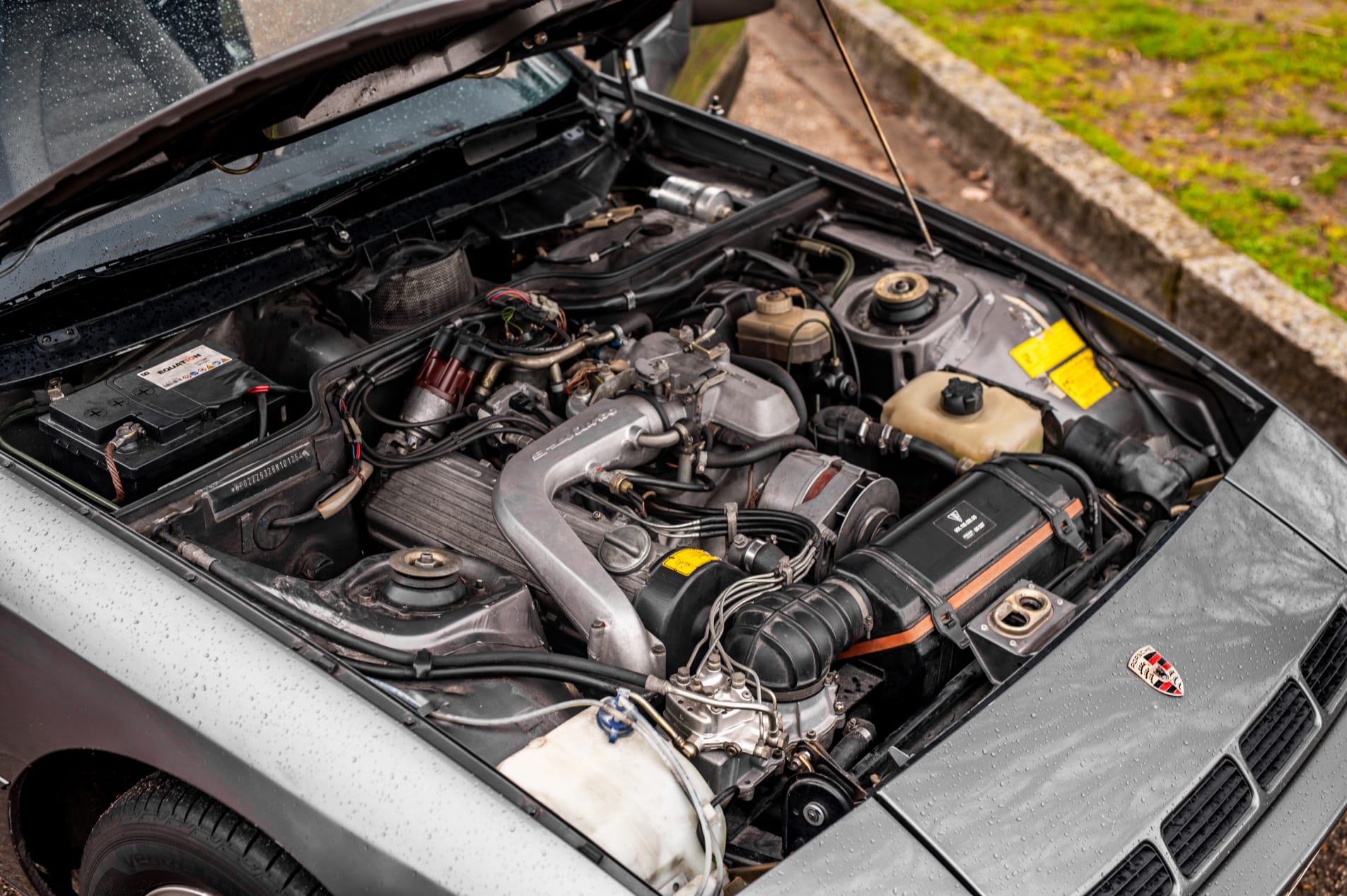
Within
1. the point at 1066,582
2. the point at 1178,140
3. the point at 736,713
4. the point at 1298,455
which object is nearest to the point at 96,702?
the point at 736,713

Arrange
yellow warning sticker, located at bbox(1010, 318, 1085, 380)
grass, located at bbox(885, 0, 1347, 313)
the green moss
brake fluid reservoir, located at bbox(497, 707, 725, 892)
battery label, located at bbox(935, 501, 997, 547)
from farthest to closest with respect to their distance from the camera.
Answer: the green moss → grass, located at bbox(885, 0, 1347, 313) → yellow warning sticker, located at bbox(1010, 318, 1085, 380) → battery label, located at bbox(935, 501, 997, 547) → brake fluid reservoir, located at bbox(497, 707, 725, 892)

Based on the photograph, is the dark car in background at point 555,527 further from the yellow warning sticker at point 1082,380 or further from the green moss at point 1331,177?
the green moss at point 1331,177

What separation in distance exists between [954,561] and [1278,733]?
0.64 metres

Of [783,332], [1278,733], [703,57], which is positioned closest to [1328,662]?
[1278,733]

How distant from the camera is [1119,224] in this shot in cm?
509

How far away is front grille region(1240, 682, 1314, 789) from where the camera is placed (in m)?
2.16

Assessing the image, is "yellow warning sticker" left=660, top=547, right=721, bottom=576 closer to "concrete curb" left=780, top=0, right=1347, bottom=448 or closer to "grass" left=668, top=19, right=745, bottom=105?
"concrete curb" left=780, top=0, right=1347, bottom=448

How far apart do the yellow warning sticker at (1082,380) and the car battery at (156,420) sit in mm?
1805

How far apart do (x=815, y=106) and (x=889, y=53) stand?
0.52 m

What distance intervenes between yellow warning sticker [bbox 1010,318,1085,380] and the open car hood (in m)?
1.27

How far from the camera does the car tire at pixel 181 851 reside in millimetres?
1938

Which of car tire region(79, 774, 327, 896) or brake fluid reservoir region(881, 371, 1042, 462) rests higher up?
brake fluid reservoir region(881, 371, 1042, 462)

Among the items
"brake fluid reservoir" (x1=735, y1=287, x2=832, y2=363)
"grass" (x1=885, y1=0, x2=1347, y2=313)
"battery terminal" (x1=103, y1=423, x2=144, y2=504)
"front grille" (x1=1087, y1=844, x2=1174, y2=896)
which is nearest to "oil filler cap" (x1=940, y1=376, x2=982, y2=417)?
Result: "brake fluid reservoir" (x1=735, y1=287, x2=832, y2=363)

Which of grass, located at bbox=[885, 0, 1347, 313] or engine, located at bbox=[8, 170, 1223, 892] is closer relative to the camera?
A: engine, located at bbox=[8, 170, 1223, 892]
